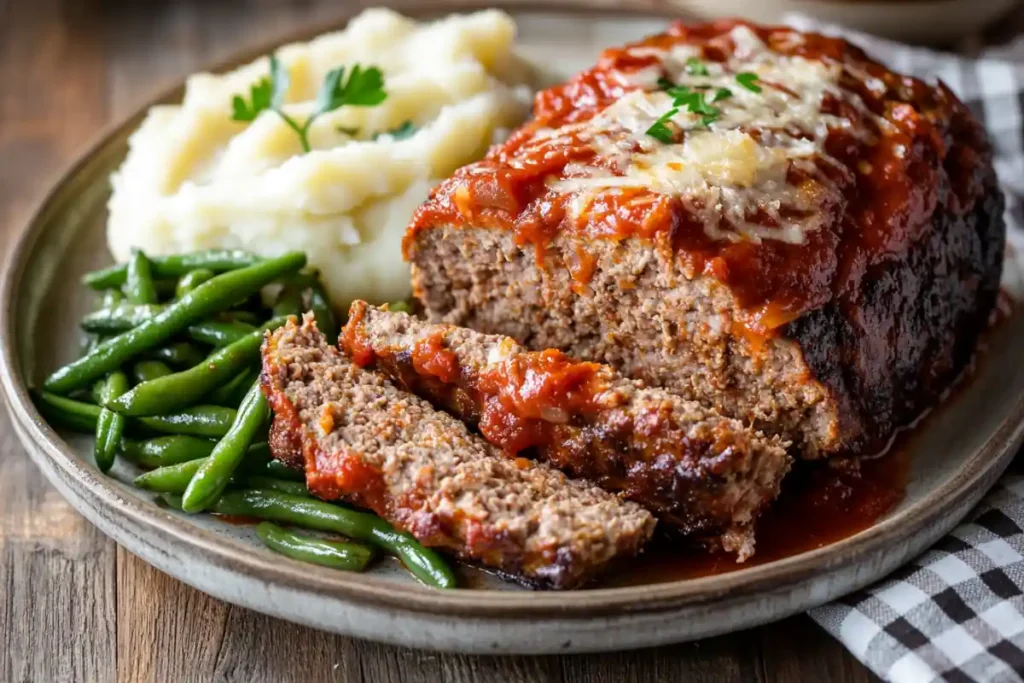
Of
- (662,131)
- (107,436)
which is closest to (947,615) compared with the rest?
(662,131)

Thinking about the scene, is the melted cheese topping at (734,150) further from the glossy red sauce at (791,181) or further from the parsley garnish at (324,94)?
the parsley garnish at (324,94)

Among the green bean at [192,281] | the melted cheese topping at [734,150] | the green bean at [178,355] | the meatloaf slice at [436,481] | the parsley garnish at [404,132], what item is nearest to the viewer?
the meatloaf slice at [436,481]

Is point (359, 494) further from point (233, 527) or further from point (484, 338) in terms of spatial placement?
point (484, 338)

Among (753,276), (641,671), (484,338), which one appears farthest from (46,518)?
(753,276)

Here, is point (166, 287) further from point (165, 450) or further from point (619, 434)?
point (619, 434)

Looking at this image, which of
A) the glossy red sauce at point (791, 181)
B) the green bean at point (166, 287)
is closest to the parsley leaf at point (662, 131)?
the glossy red sauce at point (791, 181)

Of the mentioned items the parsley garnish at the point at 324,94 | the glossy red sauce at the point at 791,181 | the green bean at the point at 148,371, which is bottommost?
the green bean at the point at 148,371
